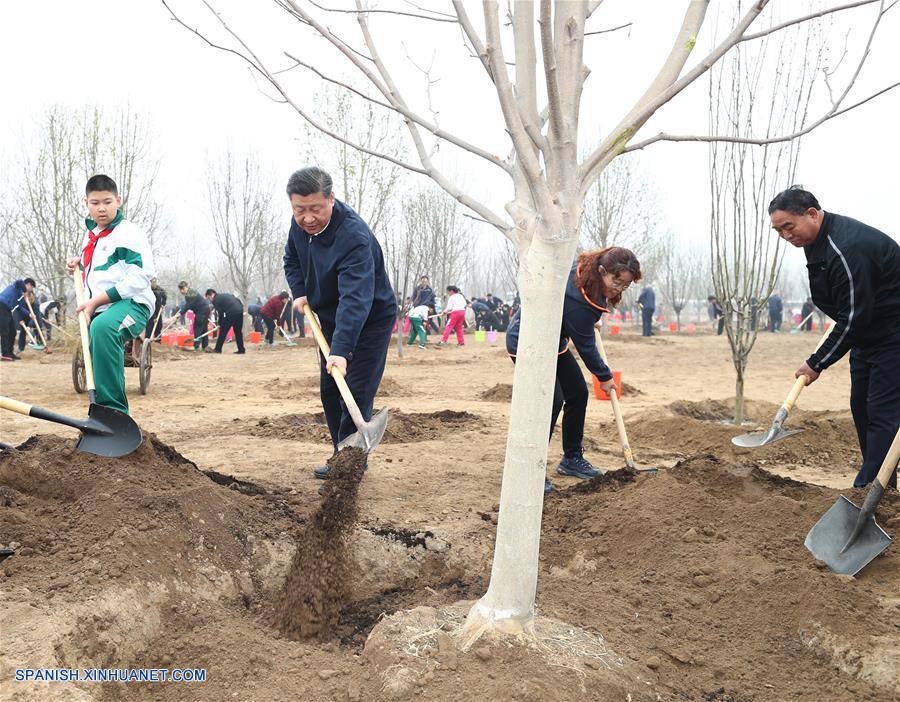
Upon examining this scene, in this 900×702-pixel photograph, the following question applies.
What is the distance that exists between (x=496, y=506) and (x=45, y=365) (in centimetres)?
1199

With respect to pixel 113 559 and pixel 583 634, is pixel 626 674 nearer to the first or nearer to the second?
pixel 583 634

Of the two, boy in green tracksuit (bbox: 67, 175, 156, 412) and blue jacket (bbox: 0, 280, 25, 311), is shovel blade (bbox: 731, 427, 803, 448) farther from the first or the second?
blue jacket (bbox: 0, 280, 25, 311)

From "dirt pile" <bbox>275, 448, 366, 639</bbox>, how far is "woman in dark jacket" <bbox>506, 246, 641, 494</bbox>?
4.40 feet

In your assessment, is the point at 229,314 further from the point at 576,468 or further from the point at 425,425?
the point at 576,468

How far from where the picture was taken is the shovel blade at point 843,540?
294 centimetres

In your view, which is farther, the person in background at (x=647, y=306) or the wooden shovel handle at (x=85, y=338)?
the person in background at (x=647, y=306)

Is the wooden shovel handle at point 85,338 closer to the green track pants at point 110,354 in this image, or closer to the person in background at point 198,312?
the green track pants at point 110,354

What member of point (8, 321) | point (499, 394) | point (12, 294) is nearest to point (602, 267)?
point (499, 394)

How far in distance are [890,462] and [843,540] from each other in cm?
40

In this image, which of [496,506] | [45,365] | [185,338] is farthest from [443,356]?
[496,506]

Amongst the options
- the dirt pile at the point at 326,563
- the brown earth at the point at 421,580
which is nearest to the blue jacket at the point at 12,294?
the brown earth at the point at 421,580

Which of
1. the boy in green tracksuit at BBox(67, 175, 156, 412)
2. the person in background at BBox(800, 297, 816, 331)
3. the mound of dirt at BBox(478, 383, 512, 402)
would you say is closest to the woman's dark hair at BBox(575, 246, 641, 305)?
the boy in green tracksuit at BBox(67, 175, 156, 412)

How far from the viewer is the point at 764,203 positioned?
6660 mm

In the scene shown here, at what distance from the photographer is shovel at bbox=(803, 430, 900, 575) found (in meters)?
2.94
